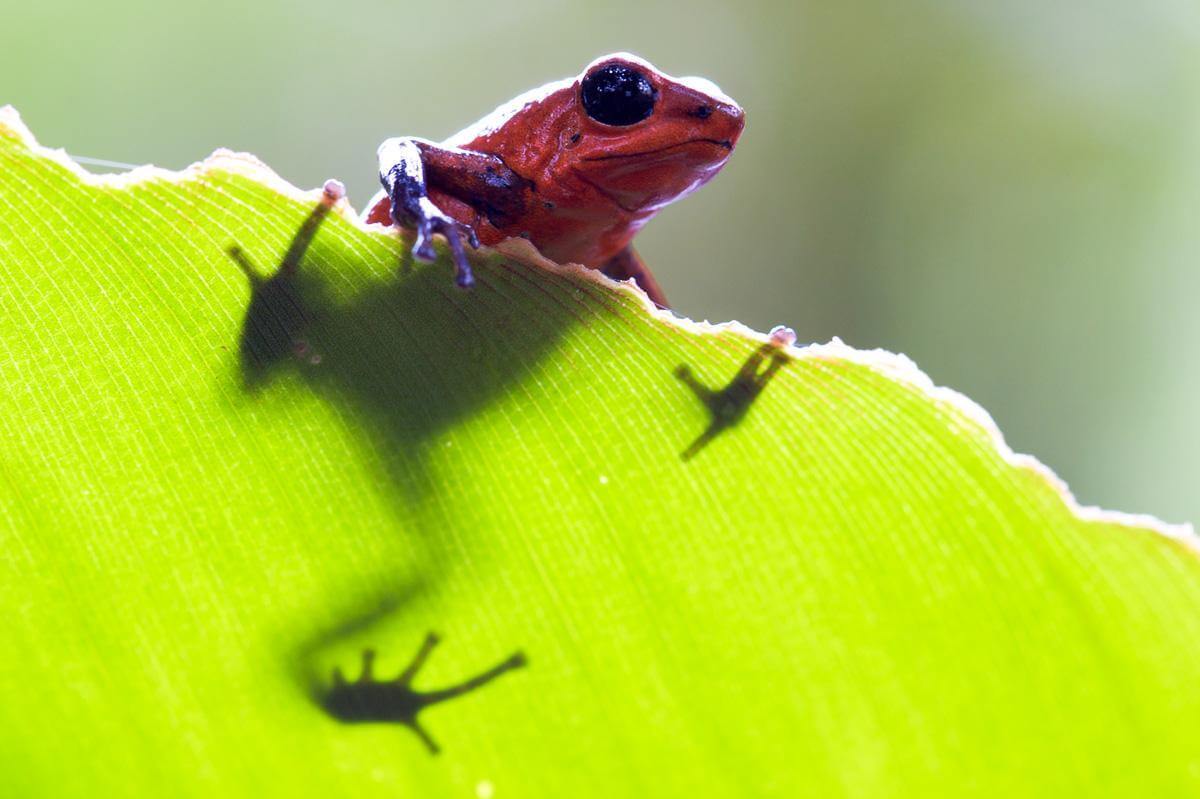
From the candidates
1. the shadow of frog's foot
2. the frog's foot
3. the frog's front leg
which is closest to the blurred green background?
the frog's front leg

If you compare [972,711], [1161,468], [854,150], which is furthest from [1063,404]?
[972,711]

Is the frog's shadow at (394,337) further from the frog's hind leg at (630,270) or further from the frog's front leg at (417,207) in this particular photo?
the frog's hind leg at (630,270)

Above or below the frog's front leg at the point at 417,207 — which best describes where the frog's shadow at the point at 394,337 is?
below

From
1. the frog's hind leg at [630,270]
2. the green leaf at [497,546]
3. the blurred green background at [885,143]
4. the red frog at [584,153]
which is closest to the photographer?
the green leaf at [497,546]

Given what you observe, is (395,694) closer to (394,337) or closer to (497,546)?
Answer: (497,546)

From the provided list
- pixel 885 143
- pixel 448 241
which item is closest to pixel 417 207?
pixel 448 241

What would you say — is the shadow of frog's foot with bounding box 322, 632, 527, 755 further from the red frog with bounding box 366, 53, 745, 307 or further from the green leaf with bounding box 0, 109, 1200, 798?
the red frog with bounding box 366, 53, 745, 307

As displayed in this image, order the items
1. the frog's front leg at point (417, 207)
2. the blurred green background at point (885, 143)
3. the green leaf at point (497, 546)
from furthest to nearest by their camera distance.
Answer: the blurred green background at point (885, 143), the frog's front leg at point (417, 207), the green leaf at point (497, 546)

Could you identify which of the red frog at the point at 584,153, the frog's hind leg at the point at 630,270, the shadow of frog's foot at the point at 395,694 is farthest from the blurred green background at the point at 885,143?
the shadow of frog's foot at the point at 395,694
